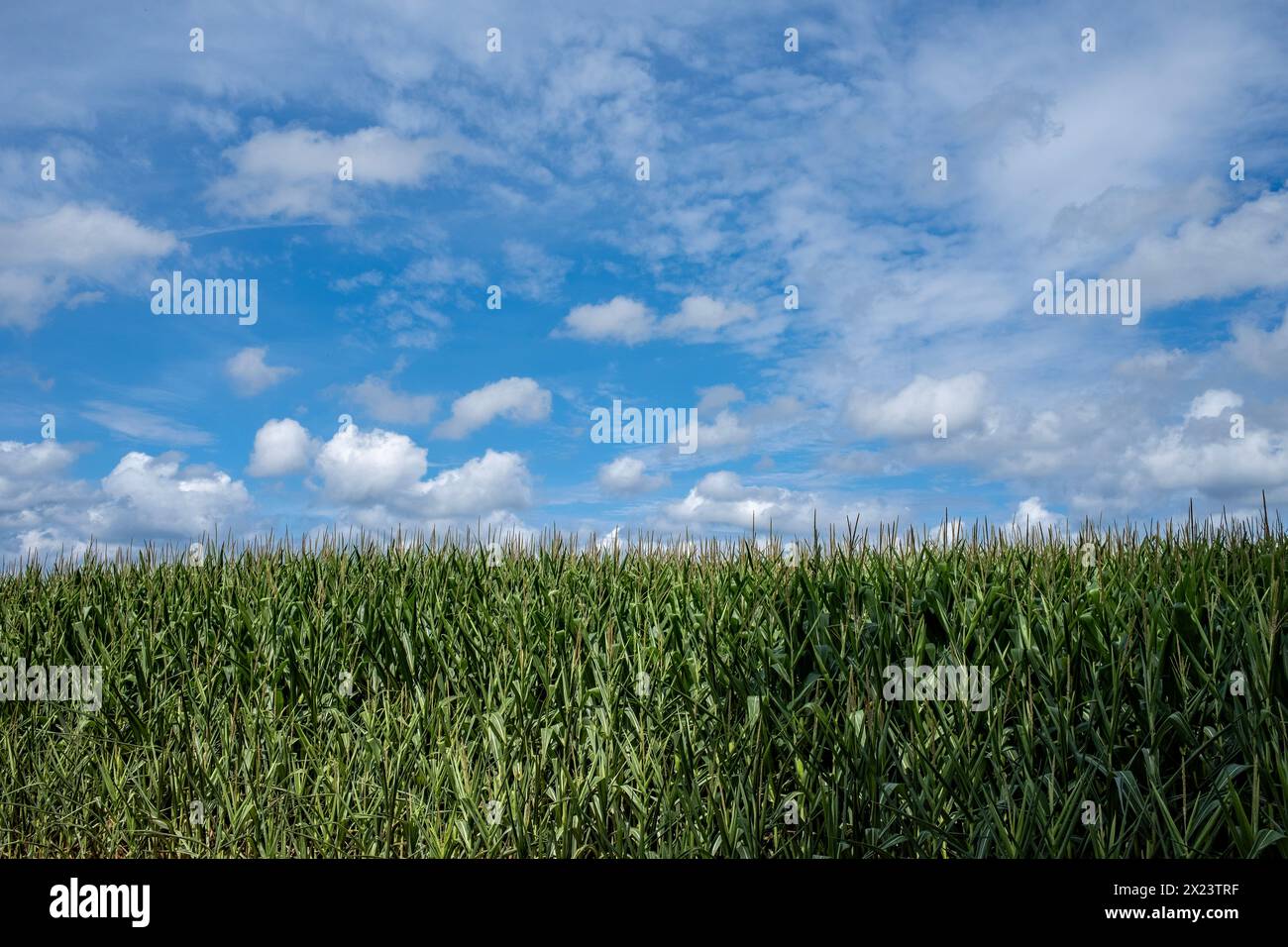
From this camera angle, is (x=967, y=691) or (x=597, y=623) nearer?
(x=967, y=691)

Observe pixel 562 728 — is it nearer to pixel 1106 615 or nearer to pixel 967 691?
pixel 967 691

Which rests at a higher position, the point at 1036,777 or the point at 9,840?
the point at 1036,777

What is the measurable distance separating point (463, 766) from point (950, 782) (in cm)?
289

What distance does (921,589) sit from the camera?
6781 millimetres

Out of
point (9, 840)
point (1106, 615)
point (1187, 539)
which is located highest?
point (1187, 539)

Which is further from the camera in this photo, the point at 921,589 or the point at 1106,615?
the point at 921,589

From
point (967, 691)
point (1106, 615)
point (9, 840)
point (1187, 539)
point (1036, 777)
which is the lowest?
point (9, 840)

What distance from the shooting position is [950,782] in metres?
4.88
